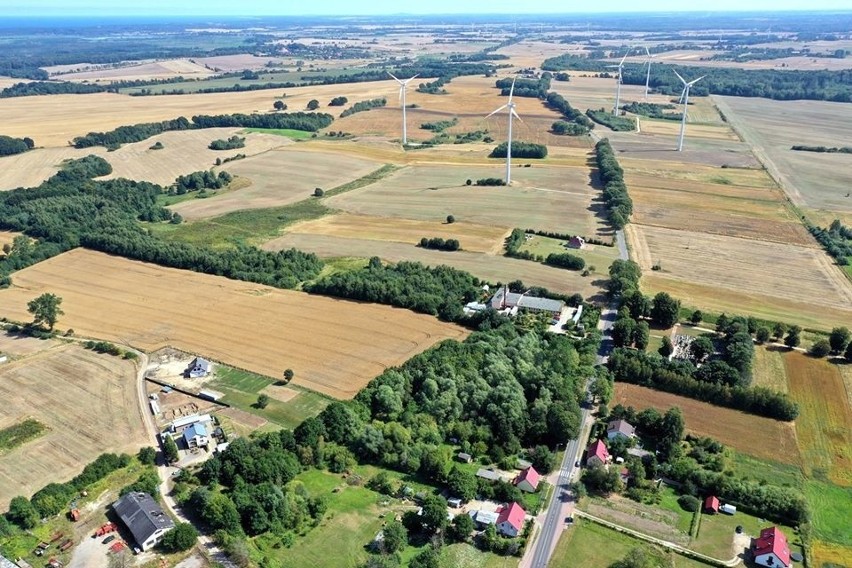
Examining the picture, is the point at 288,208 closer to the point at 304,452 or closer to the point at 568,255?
the point at 568,255

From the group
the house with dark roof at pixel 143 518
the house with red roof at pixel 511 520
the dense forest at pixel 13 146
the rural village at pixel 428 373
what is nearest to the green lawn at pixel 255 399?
the rural village at pixel 428 373

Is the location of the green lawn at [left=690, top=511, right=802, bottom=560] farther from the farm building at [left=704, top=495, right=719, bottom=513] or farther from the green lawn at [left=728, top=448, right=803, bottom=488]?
the green lawn at [left=728, top=448, right=803, bottom=488]

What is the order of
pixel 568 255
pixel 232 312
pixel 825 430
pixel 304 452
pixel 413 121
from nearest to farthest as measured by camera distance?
pixel 304 452, pixel 825 430, pixel 232 312, pixel 568 255, pixel 413 121

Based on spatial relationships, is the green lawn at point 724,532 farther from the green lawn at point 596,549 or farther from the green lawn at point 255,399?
the green lawn at point 255,399

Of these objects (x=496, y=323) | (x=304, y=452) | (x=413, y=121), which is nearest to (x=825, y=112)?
(x=413, y=121)

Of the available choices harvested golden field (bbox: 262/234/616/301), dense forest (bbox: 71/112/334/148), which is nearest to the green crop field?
harvested golden field (bbox: 262/234/616/301)

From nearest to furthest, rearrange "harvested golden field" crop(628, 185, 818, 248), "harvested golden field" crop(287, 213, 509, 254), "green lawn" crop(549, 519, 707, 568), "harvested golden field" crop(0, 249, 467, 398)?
"green lawn" crop(549, 519, 707, 568) < "harvested golden field" crop(0, 249, 467, 398) < "harvested golden field" crop(287, 213, 509, 254) < "harvested golden field" crop(628, 185, 818, 248)
